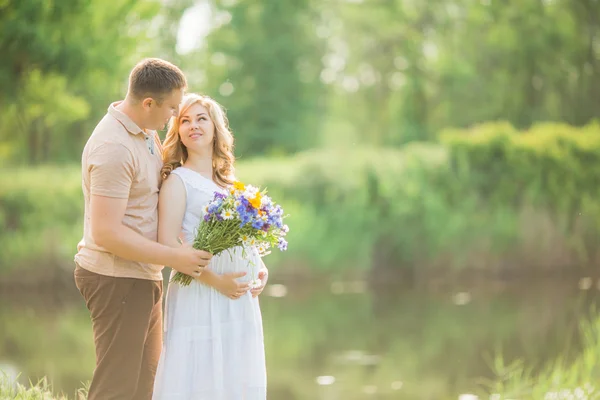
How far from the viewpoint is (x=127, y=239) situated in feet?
11.5

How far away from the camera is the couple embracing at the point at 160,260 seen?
3527 millimetres

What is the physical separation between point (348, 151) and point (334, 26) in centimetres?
1534

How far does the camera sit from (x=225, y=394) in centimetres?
386

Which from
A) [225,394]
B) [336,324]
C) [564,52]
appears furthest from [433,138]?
[225,394]

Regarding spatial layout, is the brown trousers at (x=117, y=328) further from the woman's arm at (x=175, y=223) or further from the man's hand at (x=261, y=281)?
the man's hand at (x=261, y=281)

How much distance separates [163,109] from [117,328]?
0.92 metres

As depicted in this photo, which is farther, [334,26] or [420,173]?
[334,26]

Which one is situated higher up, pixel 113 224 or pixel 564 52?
pixel 564 52

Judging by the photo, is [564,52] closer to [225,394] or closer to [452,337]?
[452,337]

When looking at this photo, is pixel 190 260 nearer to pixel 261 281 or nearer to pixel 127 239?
pixel 127 239

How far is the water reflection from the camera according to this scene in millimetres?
9008

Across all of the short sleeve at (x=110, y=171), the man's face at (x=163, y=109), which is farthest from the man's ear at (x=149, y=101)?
the short sleeve at (x=110, y=171)

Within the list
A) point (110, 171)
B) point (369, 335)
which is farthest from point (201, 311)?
point (369, 335)

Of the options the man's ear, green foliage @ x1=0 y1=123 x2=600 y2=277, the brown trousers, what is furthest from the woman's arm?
green foliage @ x1=0 y1=123 x2=600 y2=277
